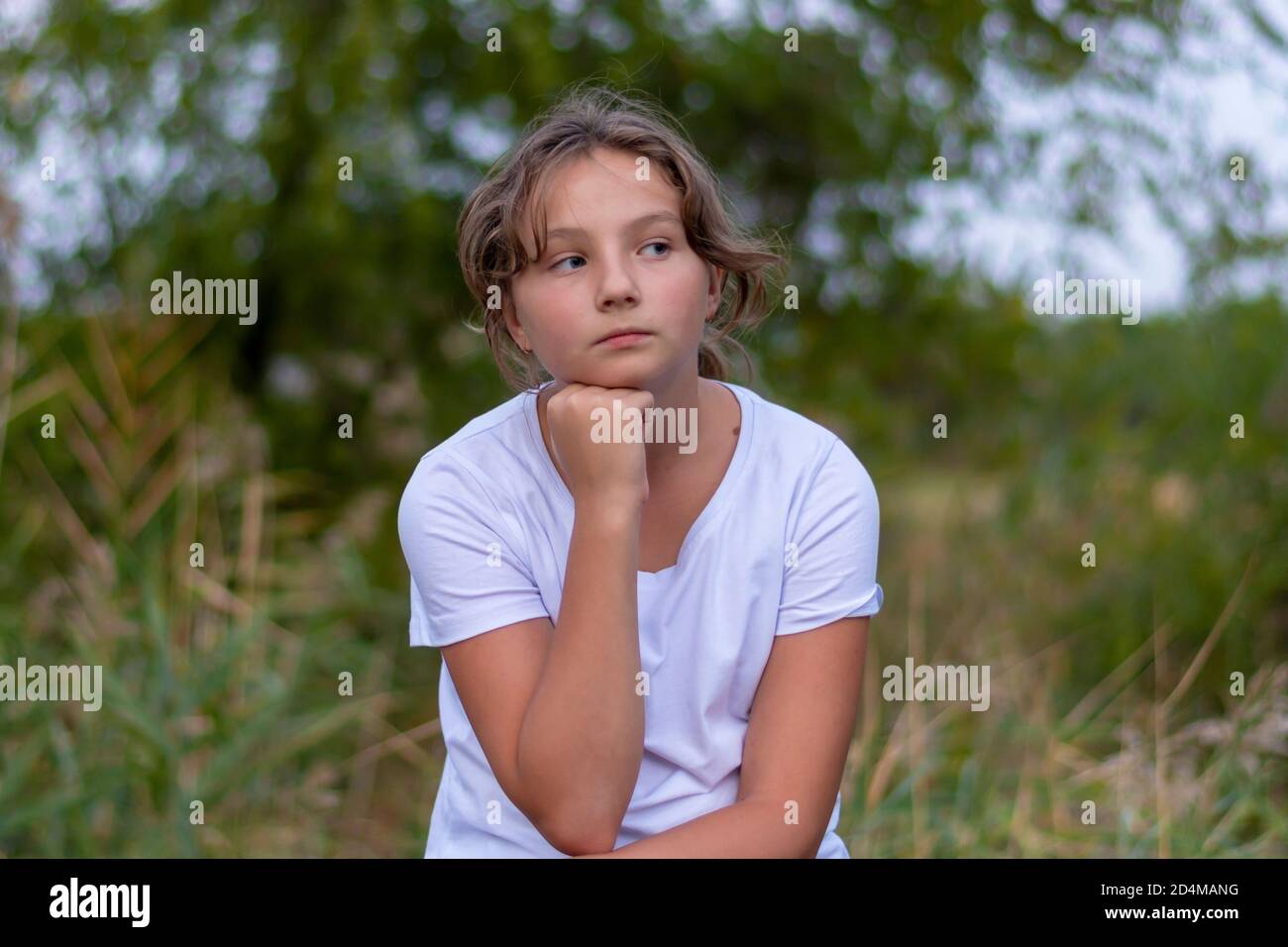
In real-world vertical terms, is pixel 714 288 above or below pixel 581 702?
above

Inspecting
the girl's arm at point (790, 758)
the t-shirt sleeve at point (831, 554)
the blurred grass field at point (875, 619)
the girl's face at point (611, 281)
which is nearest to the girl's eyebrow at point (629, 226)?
the girl's face at point (611, 281)

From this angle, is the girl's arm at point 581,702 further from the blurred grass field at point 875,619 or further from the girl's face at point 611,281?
the blurred grass field at point 875,619

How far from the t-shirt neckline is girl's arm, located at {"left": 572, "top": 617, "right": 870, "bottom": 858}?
0.59ft

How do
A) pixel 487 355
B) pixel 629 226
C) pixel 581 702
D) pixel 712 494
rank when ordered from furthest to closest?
pixel 487 355
pixel 712 494
pixel 629 226
pixel 581 702

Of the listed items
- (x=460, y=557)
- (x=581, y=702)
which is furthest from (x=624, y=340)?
(x=581, y=702)

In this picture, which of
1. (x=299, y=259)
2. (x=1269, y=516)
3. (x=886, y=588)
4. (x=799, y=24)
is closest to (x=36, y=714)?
(x=299, y=259)

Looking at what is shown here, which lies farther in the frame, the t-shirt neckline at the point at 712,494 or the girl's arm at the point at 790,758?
the t-shirt neckline at the point at 712,494

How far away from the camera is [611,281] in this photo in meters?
1.62

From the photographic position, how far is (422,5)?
4.18 metres

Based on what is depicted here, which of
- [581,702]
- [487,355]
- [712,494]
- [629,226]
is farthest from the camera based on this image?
[487,355]

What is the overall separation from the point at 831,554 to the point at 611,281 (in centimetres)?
46

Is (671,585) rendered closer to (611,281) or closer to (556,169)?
(611,281)

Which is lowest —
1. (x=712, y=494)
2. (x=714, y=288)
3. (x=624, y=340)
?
(x=712, y=494)

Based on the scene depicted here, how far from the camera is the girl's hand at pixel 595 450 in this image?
164 centimetres
